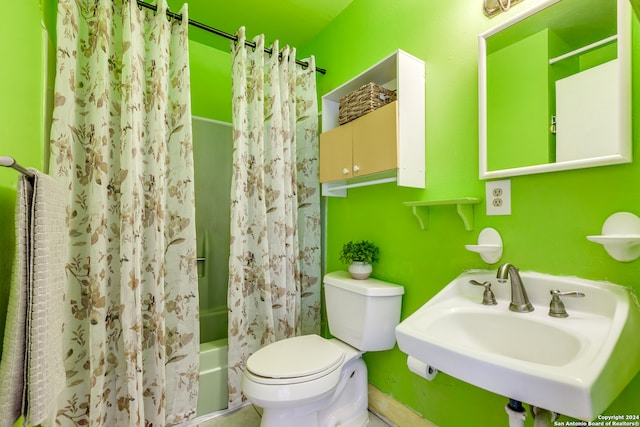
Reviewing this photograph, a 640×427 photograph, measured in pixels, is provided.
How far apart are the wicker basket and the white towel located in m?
1.28

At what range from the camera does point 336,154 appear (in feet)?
5.38

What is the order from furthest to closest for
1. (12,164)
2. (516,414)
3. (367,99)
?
(367,99), (516,414), (12,164)

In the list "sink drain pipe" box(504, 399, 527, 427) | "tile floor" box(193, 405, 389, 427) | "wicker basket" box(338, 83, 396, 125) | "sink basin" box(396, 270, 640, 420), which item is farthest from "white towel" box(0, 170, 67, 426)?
"wicker basket" box(338, 83, 396, 125)

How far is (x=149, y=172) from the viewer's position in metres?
1.45

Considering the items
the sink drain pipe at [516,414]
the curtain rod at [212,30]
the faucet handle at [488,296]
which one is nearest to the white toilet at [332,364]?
the faucet handle at [488,296]

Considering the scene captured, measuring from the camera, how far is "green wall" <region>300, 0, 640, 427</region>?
89 cm

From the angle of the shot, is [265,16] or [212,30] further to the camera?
[265,16]

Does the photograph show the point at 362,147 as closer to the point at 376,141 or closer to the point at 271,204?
the point at 376,141

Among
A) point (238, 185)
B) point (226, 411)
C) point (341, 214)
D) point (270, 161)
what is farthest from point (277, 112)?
point (226, 411)

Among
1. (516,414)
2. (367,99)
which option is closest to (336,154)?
(367,99)

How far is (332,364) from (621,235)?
3.63 ft

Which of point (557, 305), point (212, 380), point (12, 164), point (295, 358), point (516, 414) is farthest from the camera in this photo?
point (212, 380)

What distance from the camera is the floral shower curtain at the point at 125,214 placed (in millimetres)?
1273

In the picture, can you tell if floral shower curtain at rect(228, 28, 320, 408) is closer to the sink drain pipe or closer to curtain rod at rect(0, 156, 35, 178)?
curtain rod at rect(0, 156, 35, 178)
